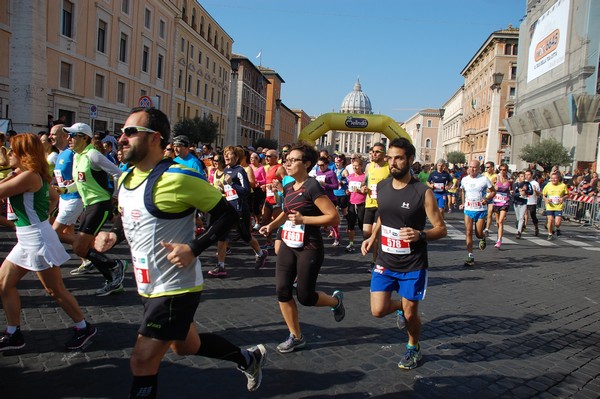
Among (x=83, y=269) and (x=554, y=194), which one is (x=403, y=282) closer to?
(x=83, y=269)

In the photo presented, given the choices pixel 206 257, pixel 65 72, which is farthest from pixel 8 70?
pixel 206 257

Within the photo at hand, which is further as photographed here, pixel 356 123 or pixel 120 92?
pixel 120 92

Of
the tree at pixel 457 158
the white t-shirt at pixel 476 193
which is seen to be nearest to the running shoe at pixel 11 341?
the white t-shirt at pixel 476 193

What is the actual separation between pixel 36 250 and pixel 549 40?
137ft

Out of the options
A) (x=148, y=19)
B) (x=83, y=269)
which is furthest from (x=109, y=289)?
(x=148, y=19)

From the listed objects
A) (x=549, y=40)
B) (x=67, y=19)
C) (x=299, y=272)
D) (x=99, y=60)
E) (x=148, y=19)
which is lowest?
(x=299, y=272)

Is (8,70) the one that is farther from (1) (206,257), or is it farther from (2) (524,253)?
(2) (524,253)

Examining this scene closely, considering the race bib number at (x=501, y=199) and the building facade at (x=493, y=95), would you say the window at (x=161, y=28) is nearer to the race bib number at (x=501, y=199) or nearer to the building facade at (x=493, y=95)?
the race bib number at (x=501, y=199)

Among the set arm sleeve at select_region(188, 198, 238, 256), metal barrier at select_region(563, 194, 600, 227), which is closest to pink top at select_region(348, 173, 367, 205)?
arm sleeve at select_region(188, 198, 238, 256)

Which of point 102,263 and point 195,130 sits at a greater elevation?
point 195,130

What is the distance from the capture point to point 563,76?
3481 cm

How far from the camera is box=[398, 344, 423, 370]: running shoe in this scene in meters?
4.14

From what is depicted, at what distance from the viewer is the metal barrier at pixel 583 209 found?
1848cm

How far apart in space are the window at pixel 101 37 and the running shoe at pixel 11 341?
98.3 feet
